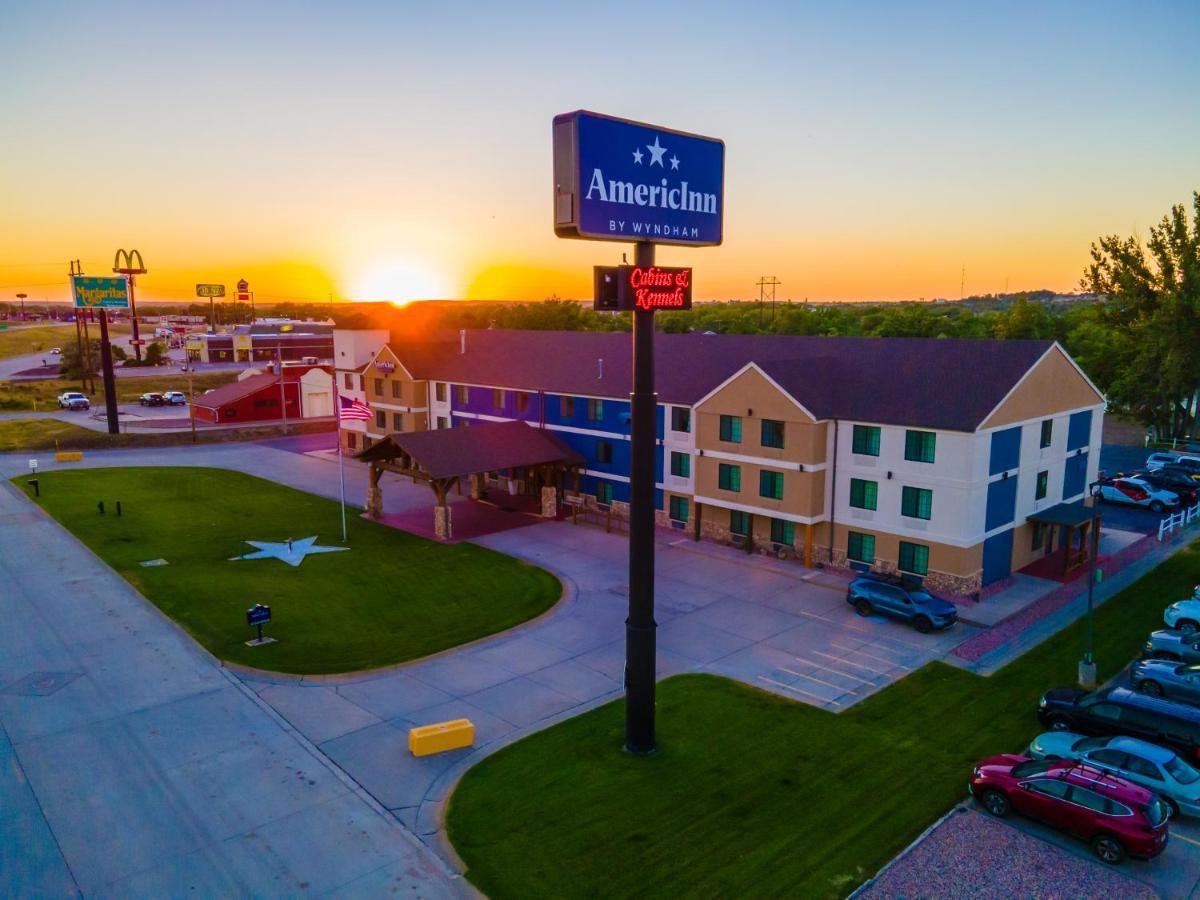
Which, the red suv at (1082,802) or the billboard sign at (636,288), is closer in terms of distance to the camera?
the red suv at (1082,802)

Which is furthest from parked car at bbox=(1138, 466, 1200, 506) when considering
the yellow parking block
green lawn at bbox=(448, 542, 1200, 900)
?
the yellow parking block

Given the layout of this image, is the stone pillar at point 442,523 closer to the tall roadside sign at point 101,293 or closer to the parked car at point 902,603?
the parked car at point 902,603

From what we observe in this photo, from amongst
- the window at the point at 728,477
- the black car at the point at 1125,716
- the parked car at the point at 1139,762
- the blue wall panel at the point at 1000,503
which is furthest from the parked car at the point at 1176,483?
the parked car at the point at 1139,762

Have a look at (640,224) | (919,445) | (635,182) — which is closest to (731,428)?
(919,445)

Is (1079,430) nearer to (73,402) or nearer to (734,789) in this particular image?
(734,789)

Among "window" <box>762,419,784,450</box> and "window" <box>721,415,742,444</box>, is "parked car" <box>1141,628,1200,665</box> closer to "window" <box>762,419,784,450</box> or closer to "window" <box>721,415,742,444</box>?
"window" <box>762,419,784,450</box>

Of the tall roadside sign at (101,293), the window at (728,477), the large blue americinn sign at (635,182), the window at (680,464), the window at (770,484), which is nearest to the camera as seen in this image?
the large blue americinn sign at (635,182)

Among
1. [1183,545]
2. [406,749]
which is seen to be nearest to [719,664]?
[406,749]

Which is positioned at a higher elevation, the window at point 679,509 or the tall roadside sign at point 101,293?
the tall roadside sign at point 101,293

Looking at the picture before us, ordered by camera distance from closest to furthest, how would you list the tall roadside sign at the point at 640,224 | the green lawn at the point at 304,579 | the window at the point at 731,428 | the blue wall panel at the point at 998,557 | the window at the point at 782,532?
1. the tall roadside sign at the point at 640,224
2. the green lawn at the point at 304,579
3. the blue wall panel at the point at 998,557
4. the window at the point at 782,532
5. the window at the point at 731,428
